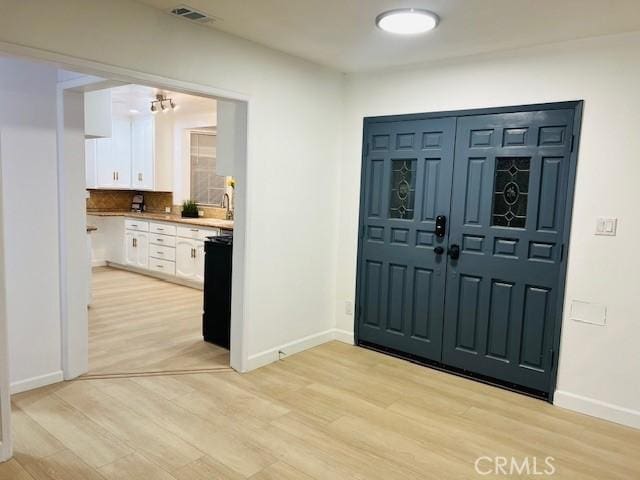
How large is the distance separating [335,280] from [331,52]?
6.58 ft

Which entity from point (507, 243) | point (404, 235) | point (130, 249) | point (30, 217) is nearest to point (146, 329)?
point (30, 217)

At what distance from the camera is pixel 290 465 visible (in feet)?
8.09

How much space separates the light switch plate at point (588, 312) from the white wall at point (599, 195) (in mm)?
30

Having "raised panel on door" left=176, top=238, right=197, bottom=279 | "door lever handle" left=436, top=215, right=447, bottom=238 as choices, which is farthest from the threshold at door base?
"raised panel on door" left=176, top=238, right=197, bottom=279

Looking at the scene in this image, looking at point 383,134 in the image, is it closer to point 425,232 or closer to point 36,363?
point 425,232

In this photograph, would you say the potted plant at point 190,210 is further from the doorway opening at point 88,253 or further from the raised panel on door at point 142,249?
the raised panel on door at point 142,249

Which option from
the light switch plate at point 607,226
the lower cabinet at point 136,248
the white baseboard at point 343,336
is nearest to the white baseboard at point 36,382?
the white baseboard at point 343,336

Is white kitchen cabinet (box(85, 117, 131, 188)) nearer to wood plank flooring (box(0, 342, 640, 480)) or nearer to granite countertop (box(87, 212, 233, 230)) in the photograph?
granite countertop (box(87, 212, 233, 230))

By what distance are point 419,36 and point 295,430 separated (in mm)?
2613

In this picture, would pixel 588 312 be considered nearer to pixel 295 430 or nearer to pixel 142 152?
pixel 295 430

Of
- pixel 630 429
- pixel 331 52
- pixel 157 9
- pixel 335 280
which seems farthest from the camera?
pixel 335 280

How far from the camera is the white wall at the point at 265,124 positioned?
97.6 inches

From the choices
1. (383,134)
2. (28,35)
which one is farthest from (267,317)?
(28,35)

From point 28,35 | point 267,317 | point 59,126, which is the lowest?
point 267,317
